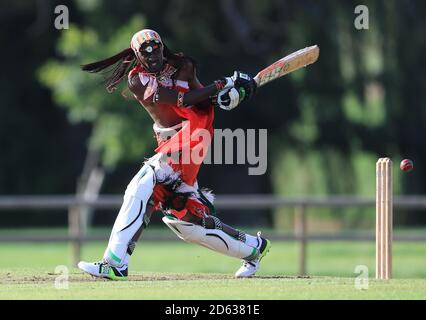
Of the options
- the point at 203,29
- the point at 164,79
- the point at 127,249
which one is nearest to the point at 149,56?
the point at 164,79

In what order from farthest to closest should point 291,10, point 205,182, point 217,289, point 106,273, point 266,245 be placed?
point 205,182 < point 291,10 < point 266,245 < point 106,273 < point 217,289

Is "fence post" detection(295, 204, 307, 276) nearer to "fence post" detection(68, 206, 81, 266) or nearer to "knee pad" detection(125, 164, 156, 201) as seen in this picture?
"fence post" detection(68, 206, 81, 266)

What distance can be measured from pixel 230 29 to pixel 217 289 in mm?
19611

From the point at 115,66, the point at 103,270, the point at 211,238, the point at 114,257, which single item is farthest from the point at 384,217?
the point at 115,66

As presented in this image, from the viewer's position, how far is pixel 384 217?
1120 centimetres

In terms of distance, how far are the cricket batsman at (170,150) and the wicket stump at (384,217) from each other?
1.42m

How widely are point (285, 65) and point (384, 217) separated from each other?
1690mm

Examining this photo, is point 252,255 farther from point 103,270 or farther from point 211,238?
point 103,270

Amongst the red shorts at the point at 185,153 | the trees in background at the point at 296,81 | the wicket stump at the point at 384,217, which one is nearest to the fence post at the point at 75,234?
the red shorts at the point at 185,153

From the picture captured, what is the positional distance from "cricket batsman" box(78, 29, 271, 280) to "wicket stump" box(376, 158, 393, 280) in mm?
1416

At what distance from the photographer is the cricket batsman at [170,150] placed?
10477 millimetres

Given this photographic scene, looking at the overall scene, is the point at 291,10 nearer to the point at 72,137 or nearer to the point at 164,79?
the point at 72,137

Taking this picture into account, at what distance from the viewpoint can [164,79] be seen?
1073 cm

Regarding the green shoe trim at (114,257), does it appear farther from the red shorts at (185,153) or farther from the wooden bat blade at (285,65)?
the wooden bat blade at (285,65)
